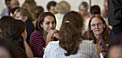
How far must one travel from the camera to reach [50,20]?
4875mm

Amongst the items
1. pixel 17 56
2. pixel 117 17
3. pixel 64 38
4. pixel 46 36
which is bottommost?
pixel 46 36

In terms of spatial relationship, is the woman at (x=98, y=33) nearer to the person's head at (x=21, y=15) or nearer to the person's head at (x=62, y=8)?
the person's head at (x=21, y=15)

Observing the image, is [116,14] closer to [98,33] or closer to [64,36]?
[64,36]

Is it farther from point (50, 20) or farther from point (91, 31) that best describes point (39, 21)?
point (91, 31)

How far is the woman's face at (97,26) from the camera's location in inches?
180

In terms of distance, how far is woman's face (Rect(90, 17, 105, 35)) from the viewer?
4.57m

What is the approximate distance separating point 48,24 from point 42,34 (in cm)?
26

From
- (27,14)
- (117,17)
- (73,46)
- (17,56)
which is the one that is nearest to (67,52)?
(73,46)

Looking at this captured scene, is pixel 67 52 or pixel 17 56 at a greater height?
pixel 17 56

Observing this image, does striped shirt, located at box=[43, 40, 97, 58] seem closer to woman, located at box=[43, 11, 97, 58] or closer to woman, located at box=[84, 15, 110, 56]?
woman, located at box=[43, 11, 97, 58]

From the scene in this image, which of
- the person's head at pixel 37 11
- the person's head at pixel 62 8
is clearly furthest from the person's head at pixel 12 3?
the person's head at pixel 62 8

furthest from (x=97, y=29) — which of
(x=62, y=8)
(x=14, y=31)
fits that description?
(x=62, y=8)

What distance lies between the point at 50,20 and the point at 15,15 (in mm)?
638

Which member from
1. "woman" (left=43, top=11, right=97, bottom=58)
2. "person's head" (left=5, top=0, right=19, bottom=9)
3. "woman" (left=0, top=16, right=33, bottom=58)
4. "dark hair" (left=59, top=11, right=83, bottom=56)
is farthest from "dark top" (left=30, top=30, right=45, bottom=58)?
"person's head" (left=5, top=0, right=19, bottom=9)
